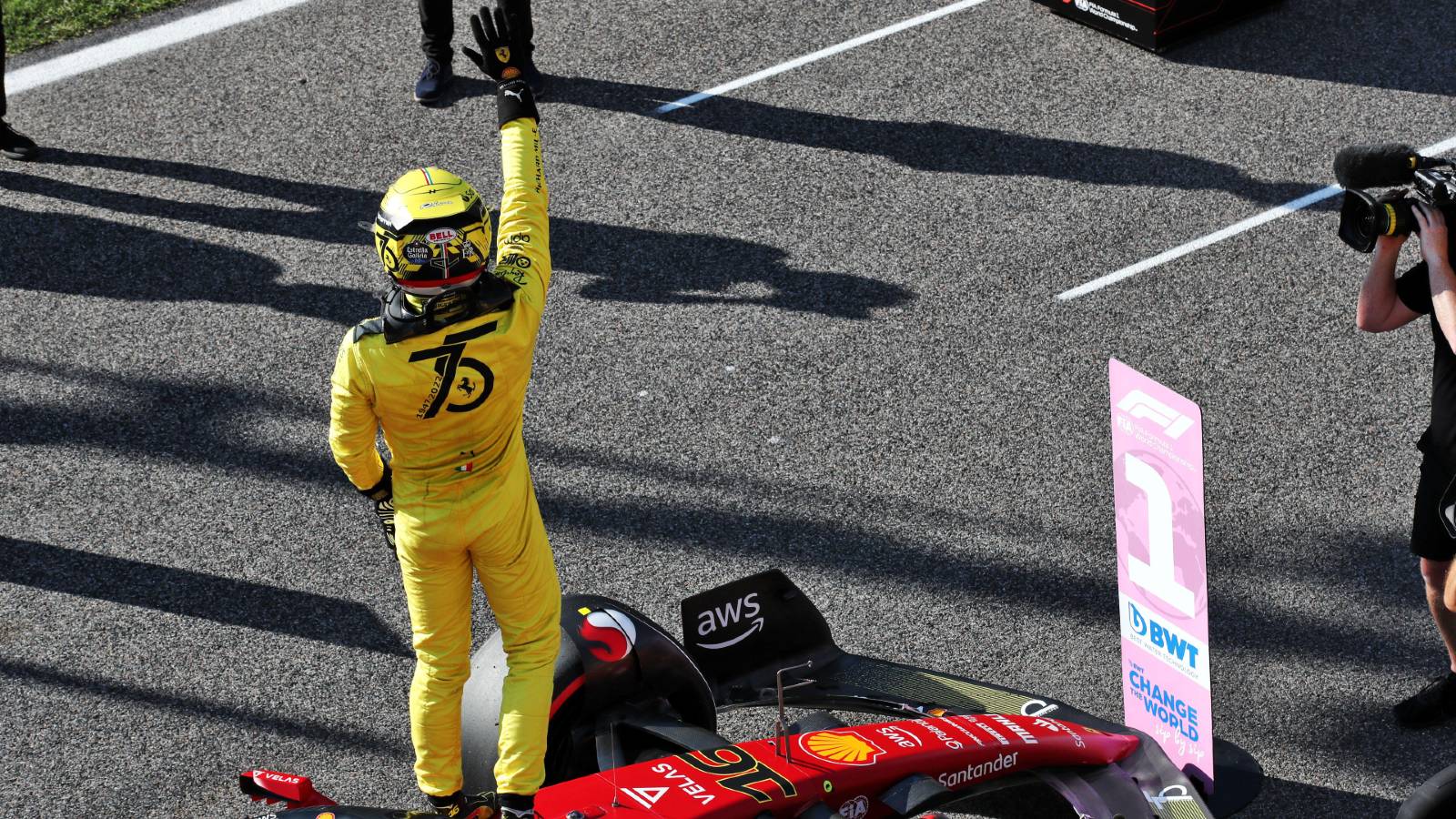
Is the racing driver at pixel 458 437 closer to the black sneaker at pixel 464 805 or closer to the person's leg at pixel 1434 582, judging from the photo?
the black sneaker at pixel 464 805

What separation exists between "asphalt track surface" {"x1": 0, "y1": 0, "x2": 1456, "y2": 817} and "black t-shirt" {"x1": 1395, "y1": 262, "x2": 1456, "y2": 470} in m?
0.87

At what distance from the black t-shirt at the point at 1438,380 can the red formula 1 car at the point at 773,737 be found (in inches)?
43.9

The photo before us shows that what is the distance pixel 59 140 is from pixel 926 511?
184 inches

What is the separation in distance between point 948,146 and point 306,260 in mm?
2916

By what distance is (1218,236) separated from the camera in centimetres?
653

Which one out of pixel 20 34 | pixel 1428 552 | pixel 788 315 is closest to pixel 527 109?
pixel 788 315

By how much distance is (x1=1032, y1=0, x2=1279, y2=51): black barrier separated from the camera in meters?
7.59

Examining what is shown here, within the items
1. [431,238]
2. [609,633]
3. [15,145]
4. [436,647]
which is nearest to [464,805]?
[436,647]

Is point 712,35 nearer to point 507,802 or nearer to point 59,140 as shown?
point 59,140

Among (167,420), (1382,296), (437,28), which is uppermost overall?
(437,28)

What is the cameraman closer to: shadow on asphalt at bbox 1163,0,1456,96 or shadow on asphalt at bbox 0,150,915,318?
shadow on asphalt at bbox 0,150,915,318

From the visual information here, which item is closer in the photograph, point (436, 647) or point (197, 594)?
point (436, 647)

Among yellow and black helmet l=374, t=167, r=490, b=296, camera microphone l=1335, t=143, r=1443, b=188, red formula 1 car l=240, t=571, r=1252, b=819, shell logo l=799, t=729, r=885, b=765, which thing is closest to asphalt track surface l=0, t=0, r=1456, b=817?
red formula 1 car l=240, t=571, r=1252, b=819

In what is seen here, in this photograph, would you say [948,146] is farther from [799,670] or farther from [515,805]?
[515,805]
